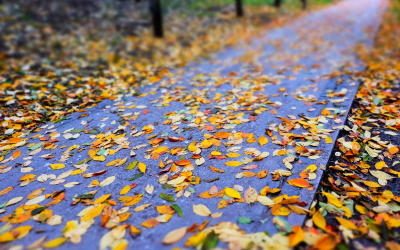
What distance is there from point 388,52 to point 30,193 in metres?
6.83

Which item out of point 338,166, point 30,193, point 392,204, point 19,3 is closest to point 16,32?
point 19,3

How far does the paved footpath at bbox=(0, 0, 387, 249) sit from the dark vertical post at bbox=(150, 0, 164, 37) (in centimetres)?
195

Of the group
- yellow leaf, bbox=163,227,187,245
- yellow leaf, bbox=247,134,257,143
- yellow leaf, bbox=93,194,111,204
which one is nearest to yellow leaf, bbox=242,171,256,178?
yellow leaf, bbox=247,134,257,143

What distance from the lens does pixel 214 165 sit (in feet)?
6.64

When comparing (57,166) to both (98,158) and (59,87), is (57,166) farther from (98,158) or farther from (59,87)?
(59,87)

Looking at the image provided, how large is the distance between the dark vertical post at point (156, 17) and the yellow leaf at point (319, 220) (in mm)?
6220

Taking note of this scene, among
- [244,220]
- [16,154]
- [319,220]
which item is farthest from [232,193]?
[16,154]

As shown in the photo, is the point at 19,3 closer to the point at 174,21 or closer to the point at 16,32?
the point at 16,32

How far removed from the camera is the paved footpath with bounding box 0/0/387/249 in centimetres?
158

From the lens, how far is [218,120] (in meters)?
2.70

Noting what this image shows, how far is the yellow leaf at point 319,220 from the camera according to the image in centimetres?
145

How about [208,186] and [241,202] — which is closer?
[241,202]

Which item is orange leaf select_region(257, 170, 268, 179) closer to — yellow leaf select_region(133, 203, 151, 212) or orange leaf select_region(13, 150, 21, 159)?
yellow leaf select_region(133, 203, 151, 212)

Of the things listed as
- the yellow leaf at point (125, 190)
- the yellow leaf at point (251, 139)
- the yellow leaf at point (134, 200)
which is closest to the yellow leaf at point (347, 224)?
the yellow leaf at point (251, 139)
